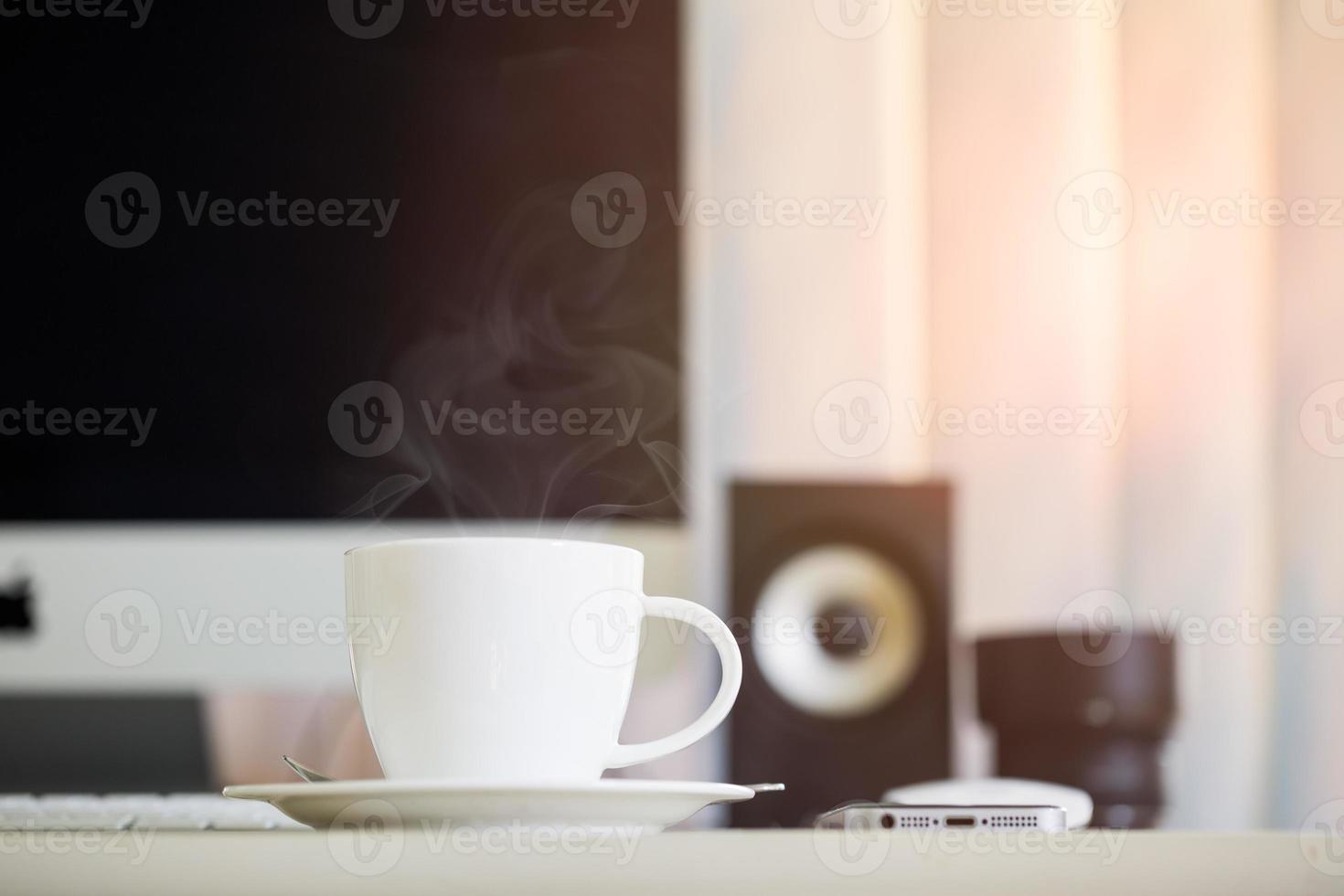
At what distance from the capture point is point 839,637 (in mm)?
1472

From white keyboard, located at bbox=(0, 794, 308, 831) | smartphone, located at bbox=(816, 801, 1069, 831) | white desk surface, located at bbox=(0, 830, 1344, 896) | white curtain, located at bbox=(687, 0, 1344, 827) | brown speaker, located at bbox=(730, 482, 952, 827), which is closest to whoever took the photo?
white desk surface, located at bbox=(0, 830, 1344, 896)

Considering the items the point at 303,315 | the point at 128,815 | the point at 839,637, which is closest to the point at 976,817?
the point at 128,815

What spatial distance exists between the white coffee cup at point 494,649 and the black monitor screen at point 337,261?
107 cm

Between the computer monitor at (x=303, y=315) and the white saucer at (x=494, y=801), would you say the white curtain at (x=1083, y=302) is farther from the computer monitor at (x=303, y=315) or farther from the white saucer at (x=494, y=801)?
the white saucer at (x=494, y=801)

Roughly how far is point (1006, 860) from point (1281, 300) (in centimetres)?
178

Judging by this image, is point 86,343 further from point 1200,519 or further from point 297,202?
point 1200,519

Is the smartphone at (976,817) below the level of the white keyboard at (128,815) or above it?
above

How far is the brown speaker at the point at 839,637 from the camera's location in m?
1.41

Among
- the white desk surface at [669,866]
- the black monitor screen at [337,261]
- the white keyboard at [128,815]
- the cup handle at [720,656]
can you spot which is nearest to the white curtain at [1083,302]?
the black monitor screen at [337,261]

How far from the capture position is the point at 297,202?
1.55 meters

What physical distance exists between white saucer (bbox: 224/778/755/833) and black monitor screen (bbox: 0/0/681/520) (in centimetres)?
114

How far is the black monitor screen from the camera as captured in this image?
1478 mm

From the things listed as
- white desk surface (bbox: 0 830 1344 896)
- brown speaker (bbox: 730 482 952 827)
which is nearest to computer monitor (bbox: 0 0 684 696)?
brown speaker (bbox: 730 482 952 827)

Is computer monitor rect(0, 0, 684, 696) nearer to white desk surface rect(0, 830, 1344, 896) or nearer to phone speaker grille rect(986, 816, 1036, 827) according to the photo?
phone speaker grille rect(986, 816, 1036, 827)
